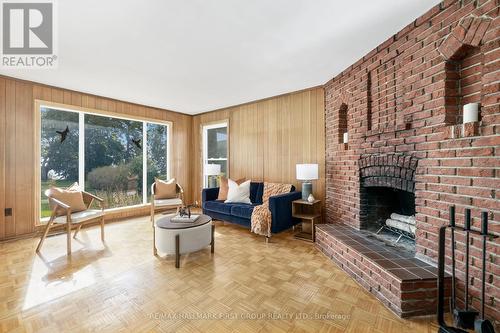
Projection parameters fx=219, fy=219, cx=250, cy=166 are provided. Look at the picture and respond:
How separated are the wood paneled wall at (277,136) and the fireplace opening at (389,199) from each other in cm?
92

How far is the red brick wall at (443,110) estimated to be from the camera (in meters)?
1.53

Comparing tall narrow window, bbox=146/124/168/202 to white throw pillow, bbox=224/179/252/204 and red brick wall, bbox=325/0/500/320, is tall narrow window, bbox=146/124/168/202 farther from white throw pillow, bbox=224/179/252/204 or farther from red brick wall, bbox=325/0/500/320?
red brick wall, bbox=325/0/500/320

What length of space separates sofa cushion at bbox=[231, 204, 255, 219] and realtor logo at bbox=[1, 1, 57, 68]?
3051mm

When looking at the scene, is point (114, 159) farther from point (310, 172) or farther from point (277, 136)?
point (310, 172)

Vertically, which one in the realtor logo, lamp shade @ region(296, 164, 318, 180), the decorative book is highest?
the realtor logo

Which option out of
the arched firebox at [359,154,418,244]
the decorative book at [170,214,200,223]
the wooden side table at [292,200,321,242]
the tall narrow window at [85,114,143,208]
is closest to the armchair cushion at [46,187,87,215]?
the tall narrow window at [85,114,143,208]

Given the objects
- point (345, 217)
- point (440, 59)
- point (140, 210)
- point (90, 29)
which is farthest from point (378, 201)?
point (140, 210)

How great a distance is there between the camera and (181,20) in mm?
2021

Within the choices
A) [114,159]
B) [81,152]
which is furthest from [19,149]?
[114,159]

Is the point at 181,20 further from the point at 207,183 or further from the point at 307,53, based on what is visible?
the point at 207,183

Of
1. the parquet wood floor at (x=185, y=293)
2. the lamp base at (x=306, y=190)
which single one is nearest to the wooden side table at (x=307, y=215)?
the lamp base at (x=306, y=190)

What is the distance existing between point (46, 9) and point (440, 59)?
3395 millimetres

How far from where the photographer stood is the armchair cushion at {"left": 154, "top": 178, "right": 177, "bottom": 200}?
4472mm

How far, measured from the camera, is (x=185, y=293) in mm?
1989
